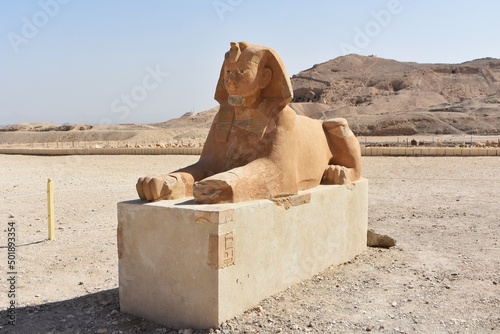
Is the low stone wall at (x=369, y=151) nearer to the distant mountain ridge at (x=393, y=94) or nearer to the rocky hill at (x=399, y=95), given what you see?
the rocky hill at (x=399, y=95)

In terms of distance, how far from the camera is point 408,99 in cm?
4553

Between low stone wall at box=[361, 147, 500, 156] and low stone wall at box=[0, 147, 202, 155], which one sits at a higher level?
low stone wall at box=[361, 147, 500, 156]

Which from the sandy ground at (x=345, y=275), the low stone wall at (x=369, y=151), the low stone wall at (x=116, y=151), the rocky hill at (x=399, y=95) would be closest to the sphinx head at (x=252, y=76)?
the sandy ground at (x=345, y=275)

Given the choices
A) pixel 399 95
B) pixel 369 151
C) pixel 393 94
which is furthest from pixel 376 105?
pixel 369 151

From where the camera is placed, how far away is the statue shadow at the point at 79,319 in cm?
387

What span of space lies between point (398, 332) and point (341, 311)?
49cm

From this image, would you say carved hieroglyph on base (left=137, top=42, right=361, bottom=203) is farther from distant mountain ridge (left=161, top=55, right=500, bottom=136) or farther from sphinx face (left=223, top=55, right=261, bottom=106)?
distant mountain ridge (left=161, top=55, right=500, bottom=136)

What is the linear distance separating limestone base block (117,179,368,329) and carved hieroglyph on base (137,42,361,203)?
16 centimetres

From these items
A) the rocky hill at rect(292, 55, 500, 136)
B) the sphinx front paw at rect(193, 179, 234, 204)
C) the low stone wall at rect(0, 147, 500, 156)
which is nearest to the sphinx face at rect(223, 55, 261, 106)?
the sphinx front paw at rect(193, 179, 234, 204)

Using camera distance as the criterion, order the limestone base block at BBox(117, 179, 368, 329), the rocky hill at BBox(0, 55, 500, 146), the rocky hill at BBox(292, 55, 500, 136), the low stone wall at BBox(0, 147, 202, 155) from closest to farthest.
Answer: the limestone base block at BBox(117, 179, 368, 329) < the low stone wall at BBox(0, 147, 202, 155) < the rocky hill at BBox(0, 55, 500, 146) < the rocky hill at BBox(292, 55, 500, 136)

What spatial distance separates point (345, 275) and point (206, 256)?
1.83 meters

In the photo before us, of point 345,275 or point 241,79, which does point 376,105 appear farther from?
point 241,79

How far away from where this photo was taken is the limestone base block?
3607mm

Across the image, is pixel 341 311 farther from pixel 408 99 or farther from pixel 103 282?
pixel 408 99
